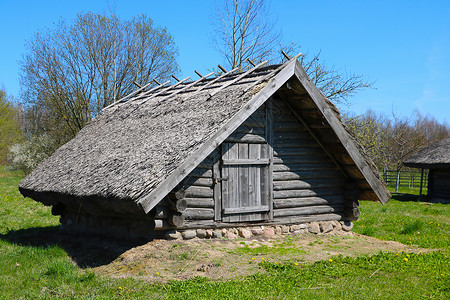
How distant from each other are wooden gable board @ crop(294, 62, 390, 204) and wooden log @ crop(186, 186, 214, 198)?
2.95 m

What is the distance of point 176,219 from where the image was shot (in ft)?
28.1

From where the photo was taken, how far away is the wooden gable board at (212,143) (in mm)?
7484

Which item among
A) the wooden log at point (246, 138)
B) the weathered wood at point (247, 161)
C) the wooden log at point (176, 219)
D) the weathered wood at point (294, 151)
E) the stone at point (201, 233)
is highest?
the wooden log at point (246, 138)

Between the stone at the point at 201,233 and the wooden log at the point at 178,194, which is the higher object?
the wooden log at the point at 178,194


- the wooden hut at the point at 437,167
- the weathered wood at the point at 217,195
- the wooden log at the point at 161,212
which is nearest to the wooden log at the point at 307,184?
the weathered wood at the point at 217,195

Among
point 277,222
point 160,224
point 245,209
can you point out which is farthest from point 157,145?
point 277,222

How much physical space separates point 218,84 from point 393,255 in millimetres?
5710

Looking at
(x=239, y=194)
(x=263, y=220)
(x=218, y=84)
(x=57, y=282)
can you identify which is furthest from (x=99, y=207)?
(x=218, y=84)

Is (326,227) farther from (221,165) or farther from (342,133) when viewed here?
(221,165)

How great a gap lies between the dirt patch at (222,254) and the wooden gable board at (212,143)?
3.65 feet

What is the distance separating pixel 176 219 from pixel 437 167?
18.5 m

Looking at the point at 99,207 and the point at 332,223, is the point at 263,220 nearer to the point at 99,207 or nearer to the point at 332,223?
the point at 332,223

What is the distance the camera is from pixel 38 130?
34906 mm

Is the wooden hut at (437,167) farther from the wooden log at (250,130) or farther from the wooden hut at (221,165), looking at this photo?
the wooden log at (250,130)
